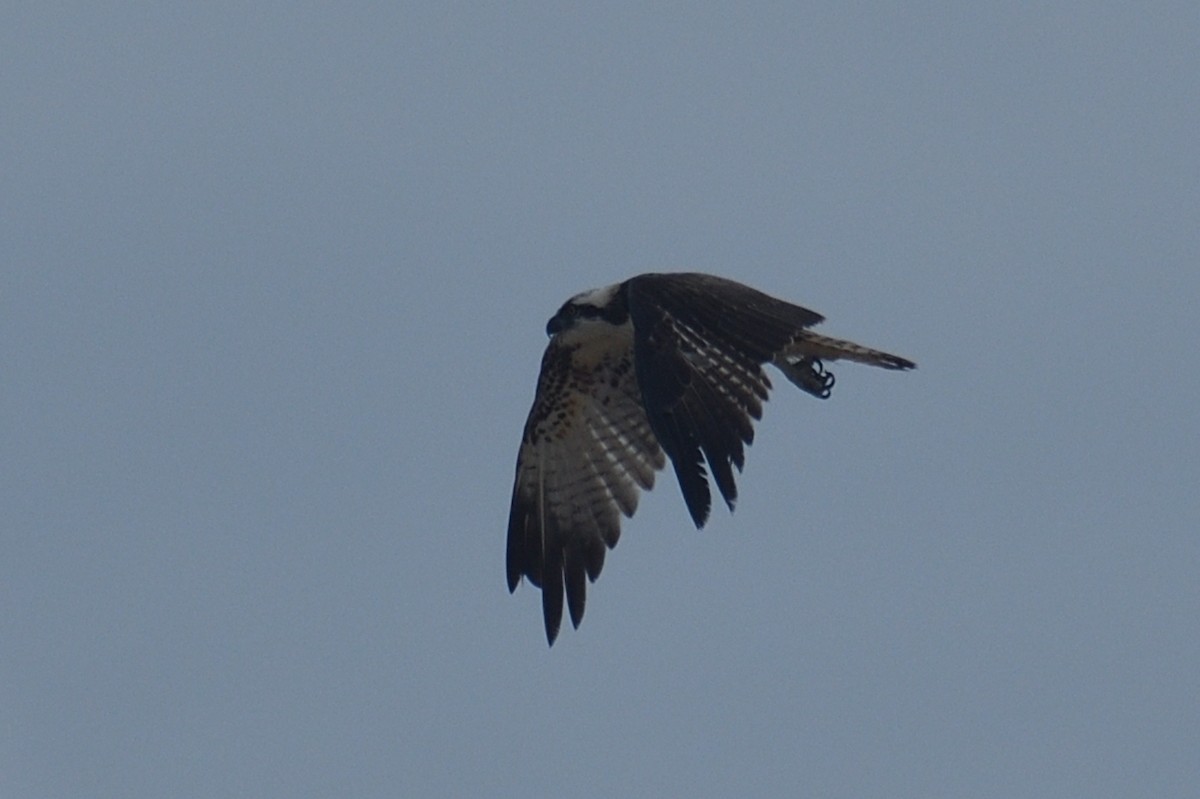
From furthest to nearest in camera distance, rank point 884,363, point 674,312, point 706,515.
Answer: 1. point 884,363
2. point 674,312
3. point 706,515

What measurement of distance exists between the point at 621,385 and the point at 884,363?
162 cm

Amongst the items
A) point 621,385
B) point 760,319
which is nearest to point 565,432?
point 621,385

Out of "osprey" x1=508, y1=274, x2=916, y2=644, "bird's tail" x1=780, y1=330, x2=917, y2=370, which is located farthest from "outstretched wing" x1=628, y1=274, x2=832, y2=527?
"bird's tail" x1=780, y1=330, x2=917, y2=370

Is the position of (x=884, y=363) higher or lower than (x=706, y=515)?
higher

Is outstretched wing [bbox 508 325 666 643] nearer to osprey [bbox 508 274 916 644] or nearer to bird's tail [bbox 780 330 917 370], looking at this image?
osprey [bbox 508 274 916 644]

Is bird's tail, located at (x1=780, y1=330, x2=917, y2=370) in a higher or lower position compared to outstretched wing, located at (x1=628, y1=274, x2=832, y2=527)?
higher

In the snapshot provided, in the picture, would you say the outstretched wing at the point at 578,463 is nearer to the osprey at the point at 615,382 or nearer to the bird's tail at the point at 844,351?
the osprey at the point at 615,382

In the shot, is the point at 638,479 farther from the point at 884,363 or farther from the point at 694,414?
the point at 694,414

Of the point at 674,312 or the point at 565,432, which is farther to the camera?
the point at 565,432

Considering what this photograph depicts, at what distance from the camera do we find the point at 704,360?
13.4 meters

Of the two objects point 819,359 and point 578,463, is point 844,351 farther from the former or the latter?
point 578,463

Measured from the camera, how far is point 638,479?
15844mm

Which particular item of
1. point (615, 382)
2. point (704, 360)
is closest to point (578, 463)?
point (615, 382)

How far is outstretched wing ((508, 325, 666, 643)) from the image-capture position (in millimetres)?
15562
